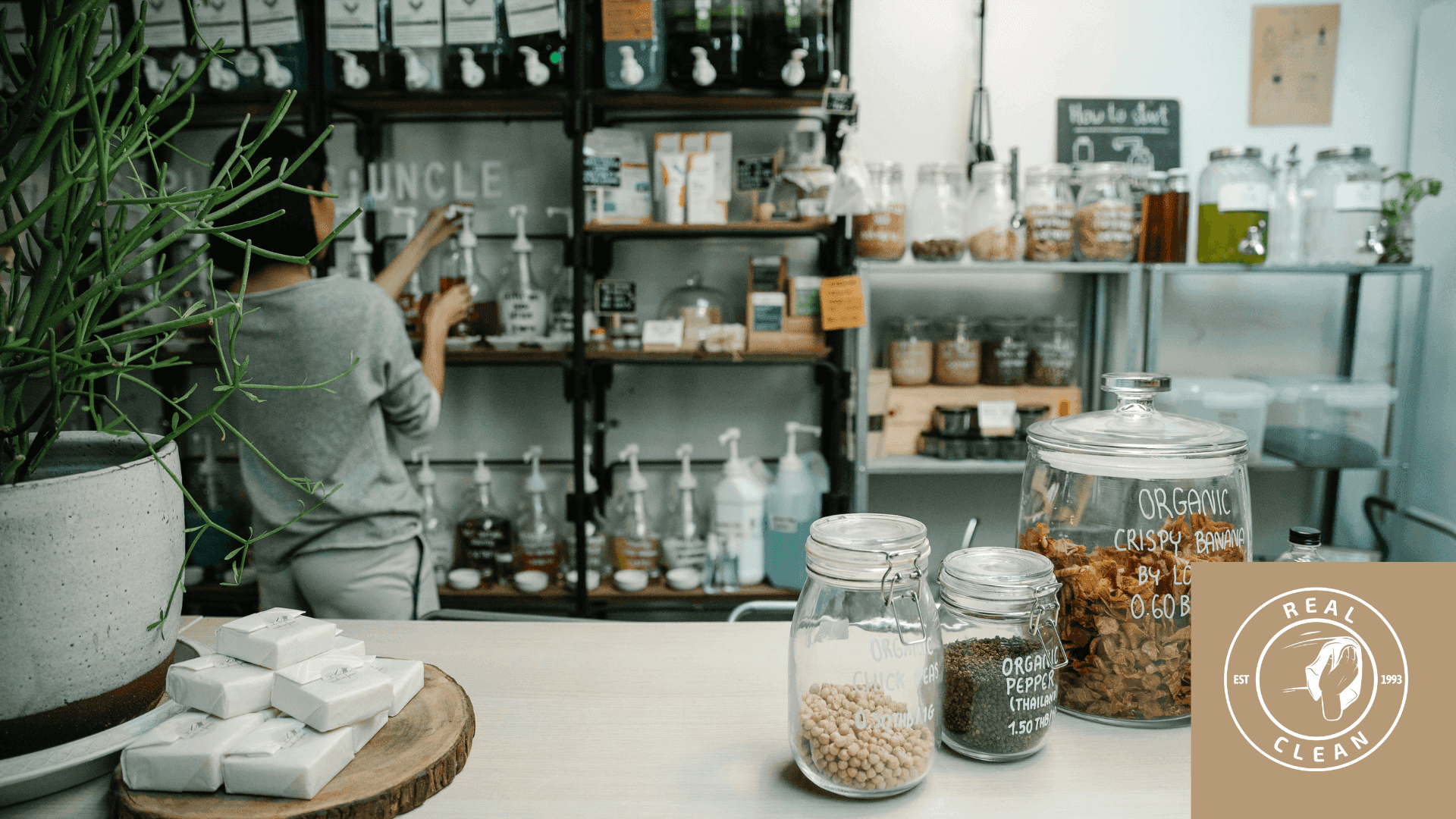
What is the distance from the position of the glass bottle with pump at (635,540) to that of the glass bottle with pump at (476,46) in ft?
3.59

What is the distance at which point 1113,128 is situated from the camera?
2.59m

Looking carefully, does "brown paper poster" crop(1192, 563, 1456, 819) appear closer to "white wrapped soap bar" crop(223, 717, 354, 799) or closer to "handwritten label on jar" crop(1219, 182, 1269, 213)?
"white wrapped soap bar" crop(223, 717, 354, 799)

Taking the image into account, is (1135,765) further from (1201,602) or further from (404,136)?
(404,136)

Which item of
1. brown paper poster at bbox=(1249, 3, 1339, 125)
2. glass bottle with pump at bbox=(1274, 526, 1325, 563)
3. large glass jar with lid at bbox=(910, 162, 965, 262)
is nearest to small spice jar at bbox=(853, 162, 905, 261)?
large glass jar with lid at bbox=(910, 162, 965, 262)

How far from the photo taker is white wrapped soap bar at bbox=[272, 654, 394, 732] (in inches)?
25.1

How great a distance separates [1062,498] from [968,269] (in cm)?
160

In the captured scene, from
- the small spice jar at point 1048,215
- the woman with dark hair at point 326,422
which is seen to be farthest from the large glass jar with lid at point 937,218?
the woman with dark hair at point 326,422

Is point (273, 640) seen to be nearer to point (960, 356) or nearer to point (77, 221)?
point (77, 221)

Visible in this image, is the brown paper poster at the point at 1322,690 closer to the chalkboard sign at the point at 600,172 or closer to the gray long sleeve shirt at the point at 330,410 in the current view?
the gray long sleeve shirt at the point at 330,410

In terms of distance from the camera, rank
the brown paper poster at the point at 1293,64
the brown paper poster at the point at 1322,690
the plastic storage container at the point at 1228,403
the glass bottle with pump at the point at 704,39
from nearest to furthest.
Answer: the brown paper poster at the point at 1322,690 < the glass bottle with pump at the point at 704,39 < the plastic storage container at the point at 1228,403 < the brown paper poster at the point at 1293,64

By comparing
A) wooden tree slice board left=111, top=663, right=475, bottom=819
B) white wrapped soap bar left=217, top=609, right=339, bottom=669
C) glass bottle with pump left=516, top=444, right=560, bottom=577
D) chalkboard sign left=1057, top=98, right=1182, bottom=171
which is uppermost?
chalkboard sign left=1057, top=98, right=1182, bottom=171

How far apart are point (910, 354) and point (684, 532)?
2.76 ft

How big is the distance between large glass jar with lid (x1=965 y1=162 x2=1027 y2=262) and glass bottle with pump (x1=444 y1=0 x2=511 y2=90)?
1329 mm

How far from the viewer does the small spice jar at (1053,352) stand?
7.82 ft
